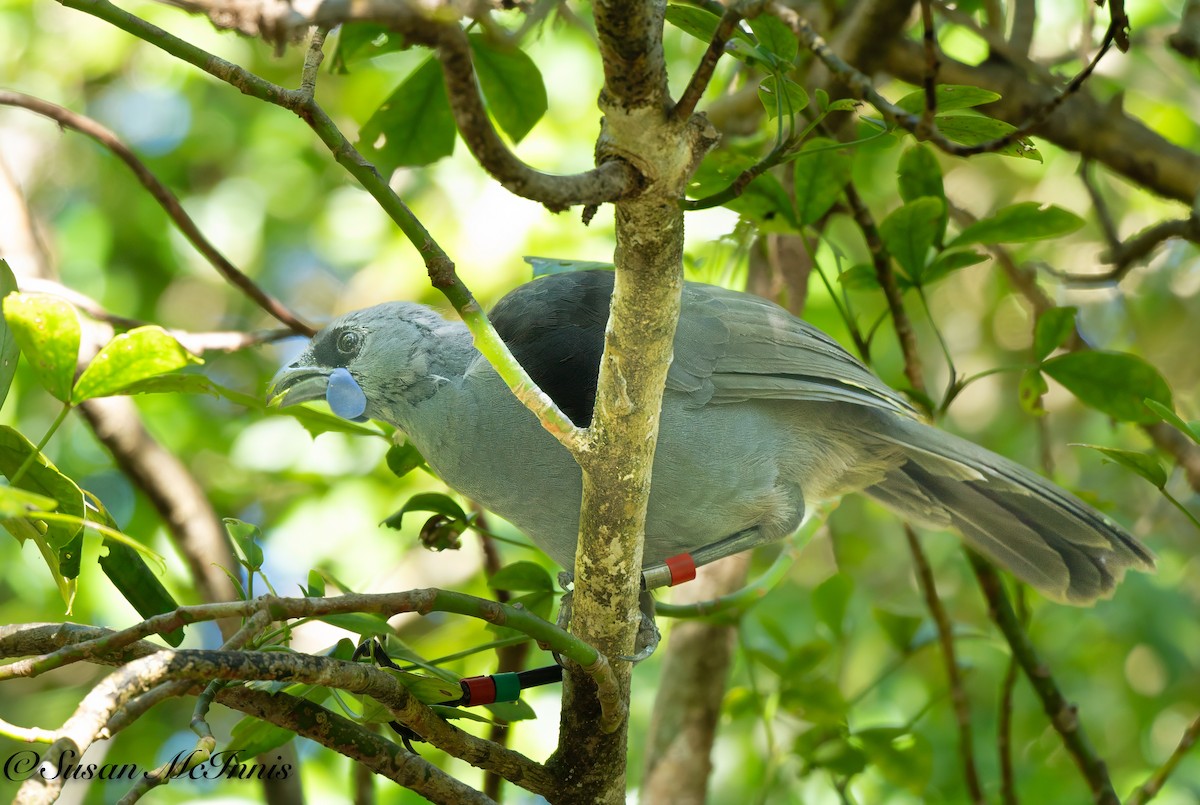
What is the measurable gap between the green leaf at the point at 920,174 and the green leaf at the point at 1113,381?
550 mm

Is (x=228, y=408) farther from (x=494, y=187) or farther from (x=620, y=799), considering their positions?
(x=620, y=799)

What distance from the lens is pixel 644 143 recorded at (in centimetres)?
157

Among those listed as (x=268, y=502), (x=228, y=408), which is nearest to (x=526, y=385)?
(x=268, y=502)

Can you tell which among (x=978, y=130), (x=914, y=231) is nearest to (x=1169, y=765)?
(x=914, y=231)

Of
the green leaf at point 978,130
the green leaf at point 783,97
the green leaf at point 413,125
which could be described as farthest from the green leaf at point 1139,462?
the green leaf at point 413,125

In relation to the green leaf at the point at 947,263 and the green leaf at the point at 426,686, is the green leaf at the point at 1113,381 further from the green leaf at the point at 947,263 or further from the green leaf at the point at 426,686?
the green leaf at the point at 426,686

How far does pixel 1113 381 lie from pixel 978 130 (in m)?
0.98

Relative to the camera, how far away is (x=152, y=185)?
3043mm

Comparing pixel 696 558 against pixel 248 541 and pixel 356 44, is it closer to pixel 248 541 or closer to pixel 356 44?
pixel 248 541

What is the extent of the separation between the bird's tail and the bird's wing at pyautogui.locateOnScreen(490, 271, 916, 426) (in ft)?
1.10

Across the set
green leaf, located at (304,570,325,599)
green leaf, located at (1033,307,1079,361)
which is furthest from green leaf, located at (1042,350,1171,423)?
green leaf, located at (304,570,325,599)

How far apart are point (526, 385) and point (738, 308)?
56.5 inches

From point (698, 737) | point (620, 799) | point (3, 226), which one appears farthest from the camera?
point (698, 737)

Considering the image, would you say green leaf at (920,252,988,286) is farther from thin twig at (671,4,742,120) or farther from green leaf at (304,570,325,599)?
green leaf at (304,570,325,599)
